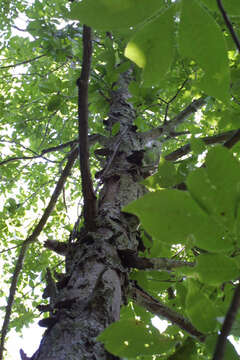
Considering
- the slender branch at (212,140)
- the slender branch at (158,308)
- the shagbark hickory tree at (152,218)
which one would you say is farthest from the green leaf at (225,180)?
the slender branch at (212,140)

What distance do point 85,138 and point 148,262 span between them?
2.05ft

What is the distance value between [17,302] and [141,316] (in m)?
1.82

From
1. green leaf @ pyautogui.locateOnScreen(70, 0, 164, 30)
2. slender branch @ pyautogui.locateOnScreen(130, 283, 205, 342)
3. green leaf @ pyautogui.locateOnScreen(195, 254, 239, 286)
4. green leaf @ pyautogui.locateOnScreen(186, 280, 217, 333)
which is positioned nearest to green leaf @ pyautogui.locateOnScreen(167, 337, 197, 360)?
slender branch @ pyautogui.locateOnScreen(130, 283, 205, 342)

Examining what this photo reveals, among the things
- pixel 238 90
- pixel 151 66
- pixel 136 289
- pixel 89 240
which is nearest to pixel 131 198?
pixel 89 240

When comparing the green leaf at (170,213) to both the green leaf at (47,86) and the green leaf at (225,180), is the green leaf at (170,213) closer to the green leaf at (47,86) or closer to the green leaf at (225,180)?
the green leaf at (225,180)

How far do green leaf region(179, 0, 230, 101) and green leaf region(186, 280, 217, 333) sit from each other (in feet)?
1.30

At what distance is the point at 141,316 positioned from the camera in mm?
1415

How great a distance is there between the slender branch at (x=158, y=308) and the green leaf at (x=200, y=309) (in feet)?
1.26

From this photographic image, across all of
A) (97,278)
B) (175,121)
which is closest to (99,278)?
(97,278)

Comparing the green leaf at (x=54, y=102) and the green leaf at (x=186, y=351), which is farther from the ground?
the green leaf at (x=54, y=102)

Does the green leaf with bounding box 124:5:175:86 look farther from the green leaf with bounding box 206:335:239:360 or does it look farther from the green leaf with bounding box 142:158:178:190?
the green leaf with bounding box 206:335:239:360

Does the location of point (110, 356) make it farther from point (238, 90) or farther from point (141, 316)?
point (238, 90)

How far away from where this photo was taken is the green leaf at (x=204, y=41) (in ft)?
1.80

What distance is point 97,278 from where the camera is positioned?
3.87 feet
